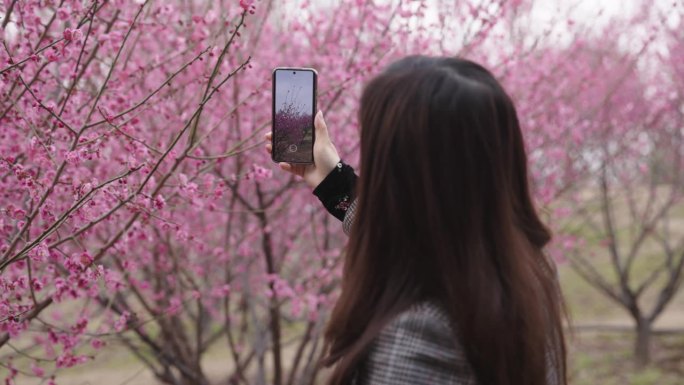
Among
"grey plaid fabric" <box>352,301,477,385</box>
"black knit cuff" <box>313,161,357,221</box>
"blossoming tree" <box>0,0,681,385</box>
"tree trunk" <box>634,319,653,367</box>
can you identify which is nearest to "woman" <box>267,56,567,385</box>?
"grey plaid fabric" <box>352,301,477,385</box>

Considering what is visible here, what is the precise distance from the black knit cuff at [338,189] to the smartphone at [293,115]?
0.07m

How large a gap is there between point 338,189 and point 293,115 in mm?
226

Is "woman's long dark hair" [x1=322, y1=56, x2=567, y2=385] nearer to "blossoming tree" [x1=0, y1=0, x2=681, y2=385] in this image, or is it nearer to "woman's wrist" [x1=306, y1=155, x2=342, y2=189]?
"woman's wrist" [x1=306, y1=155, x2=342, y2=189]

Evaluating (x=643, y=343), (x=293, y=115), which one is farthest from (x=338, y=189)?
(x=643, y=343)

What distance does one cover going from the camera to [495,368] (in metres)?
1.28

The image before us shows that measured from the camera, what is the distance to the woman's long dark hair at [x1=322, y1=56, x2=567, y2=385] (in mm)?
1279

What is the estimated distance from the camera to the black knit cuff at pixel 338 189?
1.91 m

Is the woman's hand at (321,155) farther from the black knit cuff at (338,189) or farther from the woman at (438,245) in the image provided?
the woman at (438,245)

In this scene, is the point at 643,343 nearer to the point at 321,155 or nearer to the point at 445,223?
the point at 321,155

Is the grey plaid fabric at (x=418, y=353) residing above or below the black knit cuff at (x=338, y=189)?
below

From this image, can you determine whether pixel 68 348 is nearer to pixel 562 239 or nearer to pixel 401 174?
pixel 401 174

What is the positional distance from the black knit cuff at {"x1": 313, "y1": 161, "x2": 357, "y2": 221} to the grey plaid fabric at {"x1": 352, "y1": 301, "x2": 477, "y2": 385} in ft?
2.15

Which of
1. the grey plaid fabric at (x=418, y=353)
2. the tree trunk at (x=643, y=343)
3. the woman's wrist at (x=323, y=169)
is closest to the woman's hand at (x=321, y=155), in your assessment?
the woman's wrist at (x=323, y=169)

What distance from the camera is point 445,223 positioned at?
1.30 m
